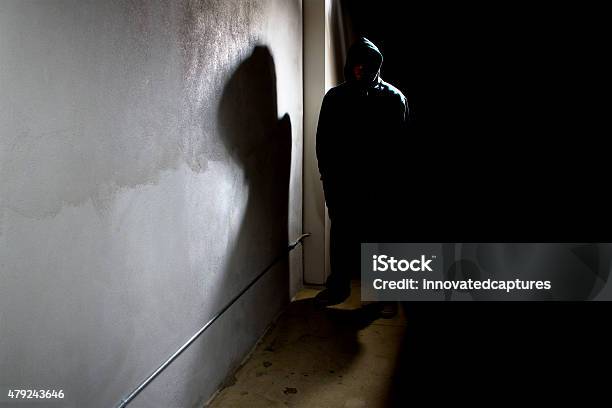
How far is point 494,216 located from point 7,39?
3271mm

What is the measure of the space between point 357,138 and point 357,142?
0.08ft

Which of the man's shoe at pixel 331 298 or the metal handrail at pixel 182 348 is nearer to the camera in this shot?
the metal handrail at pixel 182 348

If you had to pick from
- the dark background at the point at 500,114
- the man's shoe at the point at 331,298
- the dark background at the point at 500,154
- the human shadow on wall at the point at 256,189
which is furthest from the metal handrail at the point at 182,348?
the dark background at the point at 500,114

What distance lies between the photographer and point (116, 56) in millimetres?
1307

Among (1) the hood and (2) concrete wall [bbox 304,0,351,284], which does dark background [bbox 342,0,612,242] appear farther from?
(2) concrete wall [bbox 304,0,351,284]

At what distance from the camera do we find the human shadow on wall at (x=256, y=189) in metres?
2.11

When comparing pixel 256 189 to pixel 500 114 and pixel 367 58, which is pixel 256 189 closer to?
pixel 367 58

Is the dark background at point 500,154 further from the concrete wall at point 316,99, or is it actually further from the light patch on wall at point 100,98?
the light patch on wall at point 100,98

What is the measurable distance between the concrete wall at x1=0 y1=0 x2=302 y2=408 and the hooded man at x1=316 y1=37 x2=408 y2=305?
24.2 inches

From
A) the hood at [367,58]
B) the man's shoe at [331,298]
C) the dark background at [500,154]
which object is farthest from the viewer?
the man's shoe at [331,298]

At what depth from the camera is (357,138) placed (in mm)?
2906

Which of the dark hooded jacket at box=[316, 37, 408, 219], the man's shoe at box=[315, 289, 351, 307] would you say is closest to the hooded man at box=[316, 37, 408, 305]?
the dark hooded jacket at box=[316, 37, 408, 219]

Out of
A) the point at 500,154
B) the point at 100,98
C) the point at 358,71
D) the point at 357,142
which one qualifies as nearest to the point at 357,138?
the point at 357,142

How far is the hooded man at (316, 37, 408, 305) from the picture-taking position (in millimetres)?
2861
